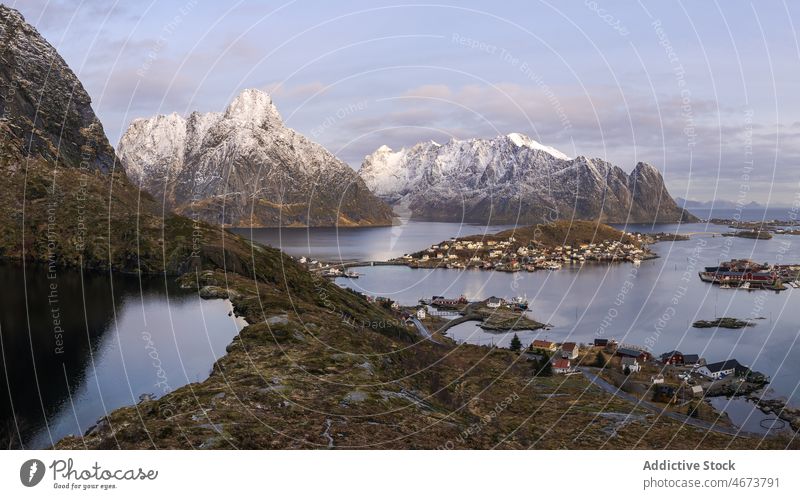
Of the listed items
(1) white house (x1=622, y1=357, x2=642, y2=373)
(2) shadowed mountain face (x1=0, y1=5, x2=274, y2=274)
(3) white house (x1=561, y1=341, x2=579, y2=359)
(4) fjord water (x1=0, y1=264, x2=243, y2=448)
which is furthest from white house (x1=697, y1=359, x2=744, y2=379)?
(2) shadowed mountain face (x1=0, y1=5, x2=274, y2=274)

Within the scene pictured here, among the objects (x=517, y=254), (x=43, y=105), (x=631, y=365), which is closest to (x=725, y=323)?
(x=631, y=365)

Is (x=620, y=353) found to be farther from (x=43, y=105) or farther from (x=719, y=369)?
(x=43, y=105)

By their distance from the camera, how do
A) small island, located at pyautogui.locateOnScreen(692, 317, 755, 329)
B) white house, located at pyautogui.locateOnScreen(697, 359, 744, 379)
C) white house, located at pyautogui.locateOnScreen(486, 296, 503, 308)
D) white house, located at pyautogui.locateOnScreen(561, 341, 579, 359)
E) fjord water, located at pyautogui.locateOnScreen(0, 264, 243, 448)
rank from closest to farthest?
fjord water, located at pyautogui.locateOnScreen(0, 264, 243, 448) → white house, located at pyautogui.locateOnScreen(697, 359, 744, 379) → white house, located at pyautogui.locateOnScreen(561, 341, 579, 359) → small island, located at pyautogui.locateOnScreen(692, 317, 755, 329) → white house, located at pyautogui.locateOnScreen(486, 296, 503, 308)

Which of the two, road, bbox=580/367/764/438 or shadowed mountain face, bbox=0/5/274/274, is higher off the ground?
shadowed mountain face, bbox=0/5/274/274

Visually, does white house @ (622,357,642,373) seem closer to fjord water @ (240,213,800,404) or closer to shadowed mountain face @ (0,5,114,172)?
fjord water @ (240,213,800,404)

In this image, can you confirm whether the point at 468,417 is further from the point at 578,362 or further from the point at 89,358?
the point at 578,362

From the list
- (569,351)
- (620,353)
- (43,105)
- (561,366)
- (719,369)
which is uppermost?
(43,105)

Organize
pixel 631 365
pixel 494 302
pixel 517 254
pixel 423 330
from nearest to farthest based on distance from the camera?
pixel 631 365 < pixel 423 330 < pixel 494 302 < pixel 517 254

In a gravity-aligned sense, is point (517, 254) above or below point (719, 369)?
above
